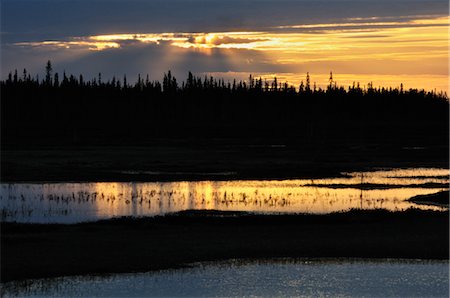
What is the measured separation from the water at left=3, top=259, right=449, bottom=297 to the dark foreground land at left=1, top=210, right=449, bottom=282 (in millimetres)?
1022

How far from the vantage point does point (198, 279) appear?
89.2ft

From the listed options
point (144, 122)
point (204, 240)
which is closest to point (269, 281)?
point (204, 240)

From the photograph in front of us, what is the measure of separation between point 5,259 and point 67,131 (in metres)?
106

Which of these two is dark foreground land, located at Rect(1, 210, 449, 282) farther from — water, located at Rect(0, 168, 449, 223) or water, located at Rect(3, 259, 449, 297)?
water, located at Rect(0, 168, 449, 223)

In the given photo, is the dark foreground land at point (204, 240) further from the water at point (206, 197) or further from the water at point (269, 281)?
the water at point (206, 197)

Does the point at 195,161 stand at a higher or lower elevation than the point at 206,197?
higher

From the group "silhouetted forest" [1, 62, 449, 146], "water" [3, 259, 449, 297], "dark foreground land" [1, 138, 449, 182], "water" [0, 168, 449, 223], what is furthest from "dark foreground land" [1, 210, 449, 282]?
"silhouetted forest" [1, 62, 449, 146]

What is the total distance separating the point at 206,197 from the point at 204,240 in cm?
1518

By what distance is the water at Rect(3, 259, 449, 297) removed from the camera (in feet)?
83.1

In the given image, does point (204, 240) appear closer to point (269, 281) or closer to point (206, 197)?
point (269, 281)

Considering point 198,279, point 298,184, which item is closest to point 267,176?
point 298,184

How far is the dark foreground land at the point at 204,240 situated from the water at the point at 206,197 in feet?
10.3

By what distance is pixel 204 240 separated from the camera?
109 feet

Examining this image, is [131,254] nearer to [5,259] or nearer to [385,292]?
[5,259]
